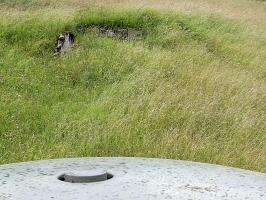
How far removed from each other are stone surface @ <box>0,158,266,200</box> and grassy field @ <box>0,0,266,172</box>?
263 cm

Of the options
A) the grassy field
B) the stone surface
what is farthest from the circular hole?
the grassy field

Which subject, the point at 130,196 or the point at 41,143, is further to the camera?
the point at 41,143

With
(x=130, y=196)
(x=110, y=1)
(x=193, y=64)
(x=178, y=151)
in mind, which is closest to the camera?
(x=130, y=196)

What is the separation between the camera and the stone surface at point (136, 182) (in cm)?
196

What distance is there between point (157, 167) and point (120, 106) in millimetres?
4148

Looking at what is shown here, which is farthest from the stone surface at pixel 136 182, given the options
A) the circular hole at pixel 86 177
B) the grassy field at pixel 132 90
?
the grassy field at pixel 132 90

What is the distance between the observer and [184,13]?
13484mm

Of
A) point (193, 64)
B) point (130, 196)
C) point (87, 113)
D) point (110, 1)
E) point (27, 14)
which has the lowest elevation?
point (130, 196)

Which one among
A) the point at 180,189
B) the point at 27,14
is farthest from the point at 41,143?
the point at 27,14

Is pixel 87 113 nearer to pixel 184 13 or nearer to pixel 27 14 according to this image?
pixel 27 14

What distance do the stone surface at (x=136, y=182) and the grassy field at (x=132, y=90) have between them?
2625 mm

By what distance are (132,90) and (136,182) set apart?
5.13 meters

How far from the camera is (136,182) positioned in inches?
84.9

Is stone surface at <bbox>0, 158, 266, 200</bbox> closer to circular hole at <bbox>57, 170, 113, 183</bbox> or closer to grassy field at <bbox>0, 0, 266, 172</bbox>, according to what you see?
circular hole at <bbox>57, 170, 113, 183</bbox>
